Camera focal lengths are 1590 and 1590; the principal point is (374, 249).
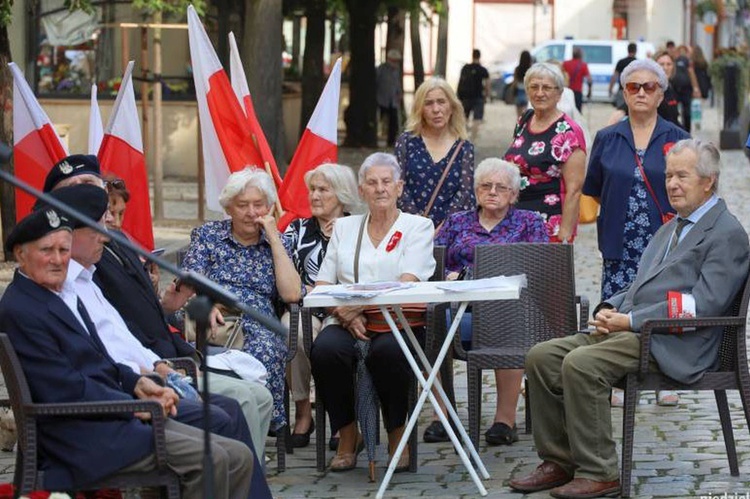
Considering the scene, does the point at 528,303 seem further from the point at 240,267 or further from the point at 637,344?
the point at 240,267

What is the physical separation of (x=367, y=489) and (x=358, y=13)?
22.6 meters

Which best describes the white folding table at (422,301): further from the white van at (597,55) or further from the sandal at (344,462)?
the white van at (597,55)

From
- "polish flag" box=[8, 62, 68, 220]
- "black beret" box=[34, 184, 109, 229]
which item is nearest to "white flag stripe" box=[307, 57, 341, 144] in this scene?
"polish flag" box=[8, 62, 68, 220]

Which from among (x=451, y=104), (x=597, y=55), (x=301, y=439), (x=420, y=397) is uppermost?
(x=597, y=55)

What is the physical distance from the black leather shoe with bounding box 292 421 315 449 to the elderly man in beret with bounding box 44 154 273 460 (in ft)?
4.14

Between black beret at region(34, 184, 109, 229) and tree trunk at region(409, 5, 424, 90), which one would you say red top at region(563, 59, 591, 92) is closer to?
tree trunk at region(409, 5, 424, 90)

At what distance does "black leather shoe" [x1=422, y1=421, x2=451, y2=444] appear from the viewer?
819 cm

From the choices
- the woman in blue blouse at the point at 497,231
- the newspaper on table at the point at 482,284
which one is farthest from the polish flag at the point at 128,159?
the newspaper on table at the point at 482,284

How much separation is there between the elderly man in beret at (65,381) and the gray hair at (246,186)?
2012mm

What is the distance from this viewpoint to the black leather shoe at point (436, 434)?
26.9ft

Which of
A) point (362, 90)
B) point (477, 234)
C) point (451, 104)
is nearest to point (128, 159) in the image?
point (451, 104)

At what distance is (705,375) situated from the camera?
7043 millimetres

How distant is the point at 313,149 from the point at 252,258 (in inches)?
64.1

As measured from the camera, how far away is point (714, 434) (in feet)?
27.0
